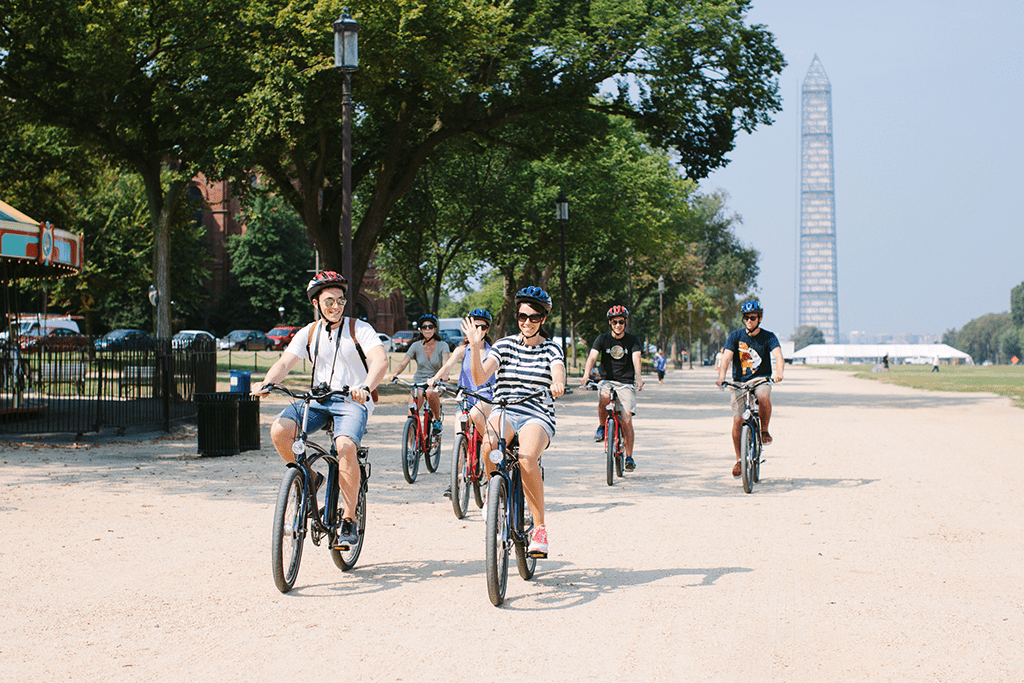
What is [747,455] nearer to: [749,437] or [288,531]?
[749,437]

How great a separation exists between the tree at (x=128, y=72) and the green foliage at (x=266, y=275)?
1993 inches

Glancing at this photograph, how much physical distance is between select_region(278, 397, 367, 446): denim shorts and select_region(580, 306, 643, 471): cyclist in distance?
4.81 meters

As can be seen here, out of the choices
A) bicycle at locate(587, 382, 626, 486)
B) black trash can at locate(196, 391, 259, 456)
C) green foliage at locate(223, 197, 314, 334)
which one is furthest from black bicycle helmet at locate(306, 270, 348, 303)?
green foliage at locate(223, 197, 314, 334)

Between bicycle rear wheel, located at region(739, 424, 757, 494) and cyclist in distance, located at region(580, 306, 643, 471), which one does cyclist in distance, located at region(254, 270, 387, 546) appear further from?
bicycle rear wheel, located at region(739, 424, 757, 494)

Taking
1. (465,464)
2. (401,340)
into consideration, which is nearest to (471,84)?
(465,464)

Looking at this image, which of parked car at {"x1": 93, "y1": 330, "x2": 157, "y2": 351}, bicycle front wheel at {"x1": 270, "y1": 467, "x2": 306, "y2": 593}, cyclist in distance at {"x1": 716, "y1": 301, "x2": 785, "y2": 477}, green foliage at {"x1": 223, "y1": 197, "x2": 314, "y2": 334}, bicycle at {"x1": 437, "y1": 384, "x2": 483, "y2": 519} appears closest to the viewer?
bicycle front wheel at {"x1": 270, "y1": 467, "x2": 306, "y2": 593}

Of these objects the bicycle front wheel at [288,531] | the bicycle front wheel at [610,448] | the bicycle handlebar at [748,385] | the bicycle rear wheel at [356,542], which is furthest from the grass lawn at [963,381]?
the bicycle front wheel at [288,531]

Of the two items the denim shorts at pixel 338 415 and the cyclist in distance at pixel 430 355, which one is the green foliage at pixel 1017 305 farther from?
the denim shorts at pixel 338 415

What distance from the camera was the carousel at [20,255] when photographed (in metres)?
15.5

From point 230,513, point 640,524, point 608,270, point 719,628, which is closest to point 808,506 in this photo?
point 640,524

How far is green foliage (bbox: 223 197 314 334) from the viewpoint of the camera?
74688mm

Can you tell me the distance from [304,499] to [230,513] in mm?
→ 3048

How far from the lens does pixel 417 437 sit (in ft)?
35.8

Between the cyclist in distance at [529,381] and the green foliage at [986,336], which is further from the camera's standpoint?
the green foliage at [986,336]
